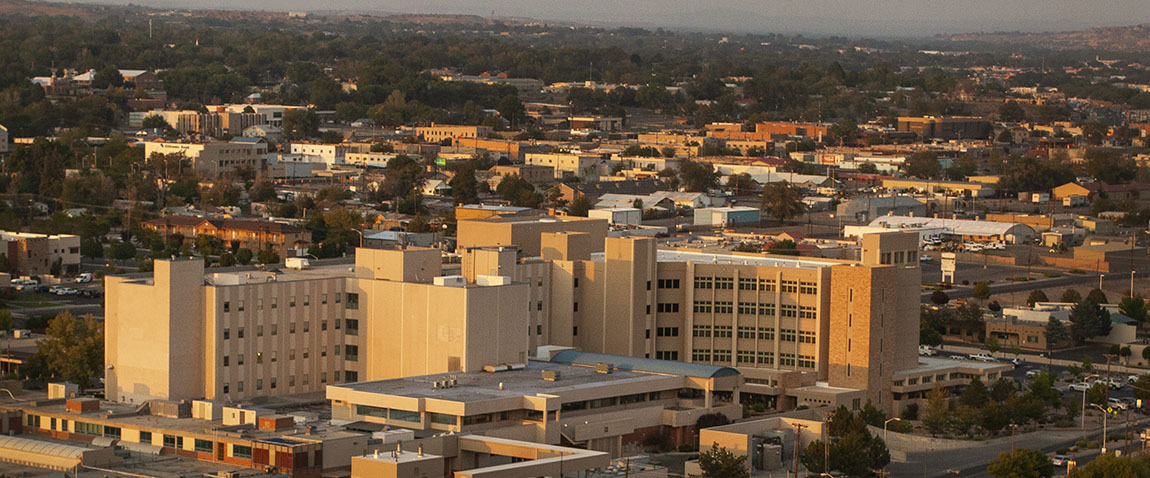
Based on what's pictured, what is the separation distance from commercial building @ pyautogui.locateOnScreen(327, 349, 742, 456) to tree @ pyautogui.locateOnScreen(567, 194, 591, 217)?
26868 millimetres

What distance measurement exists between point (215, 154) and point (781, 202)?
16.9 meters


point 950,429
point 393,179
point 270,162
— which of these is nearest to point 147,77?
point 270,162

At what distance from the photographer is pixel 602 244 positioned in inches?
1278

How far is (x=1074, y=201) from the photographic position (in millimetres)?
66562

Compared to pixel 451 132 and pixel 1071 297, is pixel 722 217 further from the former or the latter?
pixel 451 132

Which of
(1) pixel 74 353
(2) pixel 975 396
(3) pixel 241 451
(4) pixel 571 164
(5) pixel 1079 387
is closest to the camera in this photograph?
(3) pixel 241 451

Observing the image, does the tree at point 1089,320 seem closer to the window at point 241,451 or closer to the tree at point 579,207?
the window at point 241,451

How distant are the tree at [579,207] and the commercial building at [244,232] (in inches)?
386

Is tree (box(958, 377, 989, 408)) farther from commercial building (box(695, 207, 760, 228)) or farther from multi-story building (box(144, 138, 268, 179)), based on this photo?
multi-story building (box(144, 138, 268, 179))

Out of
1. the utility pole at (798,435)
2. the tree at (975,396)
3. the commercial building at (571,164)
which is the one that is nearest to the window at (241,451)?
the utility pole at (798,435)

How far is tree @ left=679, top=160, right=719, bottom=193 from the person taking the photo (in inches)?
2520

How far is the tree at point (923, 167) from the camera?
71.6 meters

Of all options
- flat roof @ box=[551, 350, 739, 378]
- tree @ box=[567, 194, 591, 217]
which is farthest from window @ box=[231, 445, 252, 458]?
tree @ box=[567, 194, 591, 217]

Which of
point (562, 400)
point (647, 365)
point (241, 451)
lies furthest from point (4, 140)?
point (241, 451)
